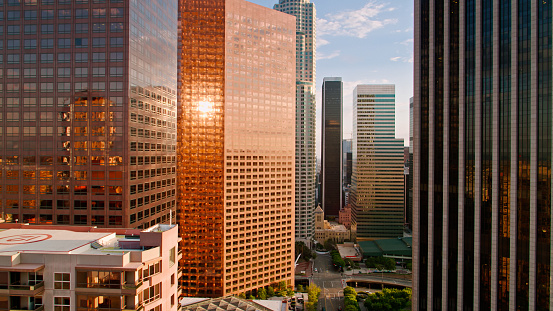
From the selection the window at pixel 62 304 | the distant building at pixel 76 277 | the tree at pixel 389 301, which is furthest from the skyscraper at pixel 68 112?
the tree at pixel 389 301

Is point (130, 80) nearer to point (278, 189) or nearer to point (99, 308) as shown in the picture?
point (99, 308)

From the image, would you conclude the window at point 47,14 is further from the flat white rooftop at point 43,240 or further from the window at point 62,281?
the window at point 62,281

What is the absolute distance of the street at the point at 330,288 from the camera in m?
149

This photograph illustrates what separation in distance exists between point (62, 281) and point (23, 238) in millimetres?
11924

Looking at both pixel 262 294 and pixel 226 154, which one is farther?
pixel 226 154

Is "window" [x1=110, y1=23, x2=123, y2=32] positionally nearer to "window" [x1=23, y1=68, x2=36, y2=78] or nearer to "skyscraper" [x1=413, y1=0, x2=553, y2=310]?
"window" [x1=23, y1=68, x2=36, y2=78]

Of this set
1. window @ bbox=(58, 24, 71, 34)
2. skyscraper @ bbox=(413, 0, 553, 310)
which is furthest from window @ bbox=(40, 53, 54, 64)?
skyscraper @ bbox=(413, 0, 553, 310)

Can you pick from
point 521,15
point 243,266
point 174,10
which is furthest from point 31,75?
point 521,15

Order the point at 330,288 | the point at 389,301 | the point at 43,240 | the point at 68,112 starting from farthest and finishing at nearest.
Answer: the point at 330,288, the point at 389,301, the point at 68,112, the point at 43,240

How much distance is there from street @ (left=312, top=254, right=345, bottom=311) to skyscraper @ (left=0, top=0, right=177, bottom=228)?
10578cm

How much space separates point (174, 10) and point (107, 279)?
307 feet

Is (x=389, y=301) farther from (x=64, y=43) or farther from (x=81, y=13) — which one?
(x=81, y=13)

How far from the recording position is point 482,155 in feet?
287

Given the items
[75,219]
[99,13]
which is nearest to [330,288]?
[75,219]
